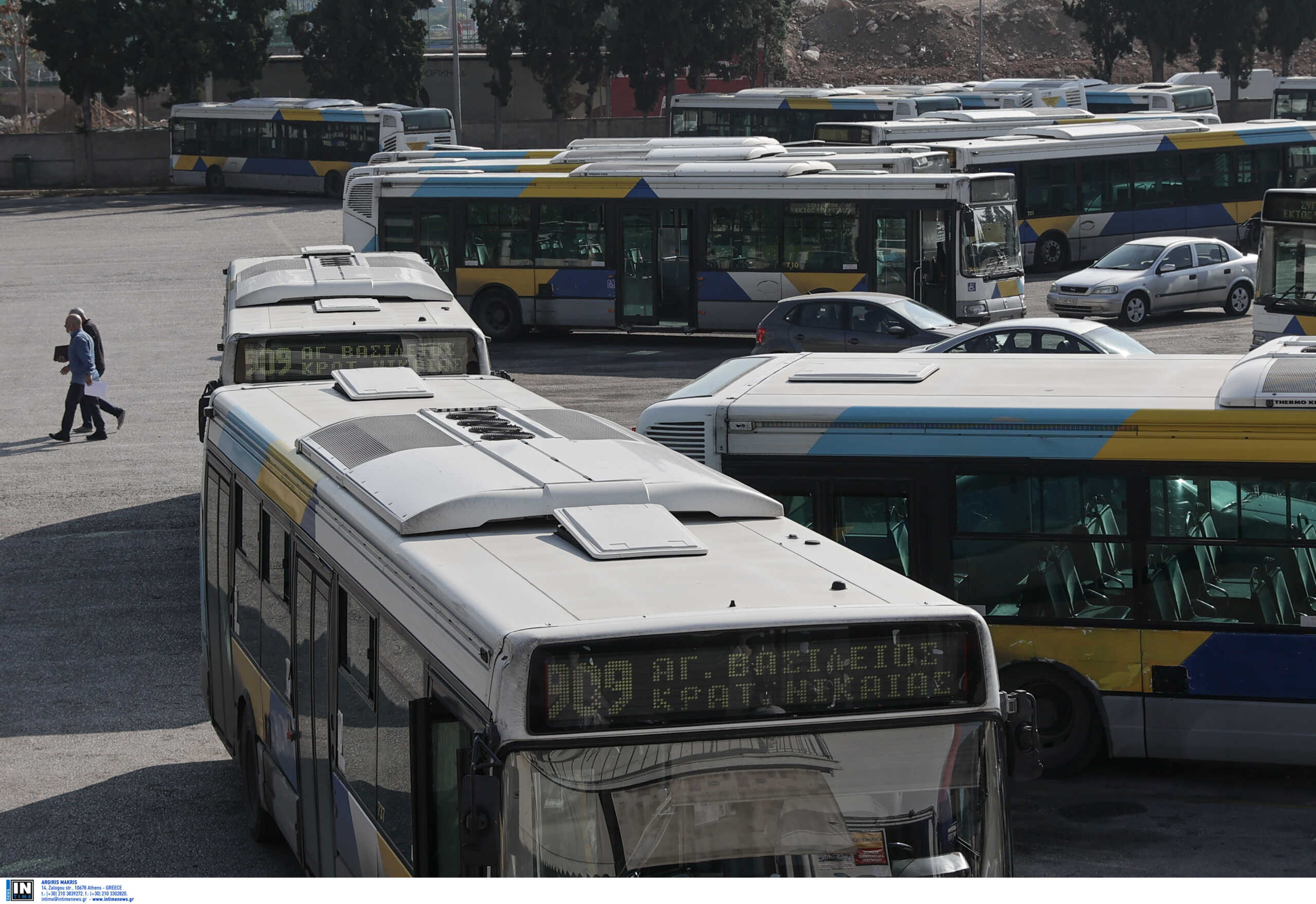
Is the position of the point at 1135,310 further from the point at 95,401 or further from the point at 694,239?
the point at 95,401

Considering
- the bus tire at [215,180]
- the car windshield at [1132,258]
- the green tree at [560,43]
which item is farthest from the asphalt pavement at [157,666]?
the green tree at [560,43]

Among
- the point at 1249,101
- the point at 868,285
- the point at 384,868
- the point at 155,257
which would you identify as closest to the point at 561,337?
the point at 868,285

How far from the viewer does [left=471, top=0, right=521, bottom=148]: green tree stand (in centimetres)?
6338

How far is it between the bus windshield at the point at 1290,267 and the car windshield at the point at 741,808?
51.4 feet

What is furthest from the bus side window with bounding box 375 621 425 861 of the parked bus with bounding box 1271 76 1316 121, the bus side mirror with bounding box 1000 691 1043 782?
the parked bus with bounding box 1271 76 1316 121

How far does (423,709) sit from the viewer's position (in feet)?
17.2

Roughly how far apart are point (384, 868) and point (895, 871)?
2.10 metres

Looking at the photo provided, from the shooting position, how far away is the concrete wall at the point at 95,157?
190 feet

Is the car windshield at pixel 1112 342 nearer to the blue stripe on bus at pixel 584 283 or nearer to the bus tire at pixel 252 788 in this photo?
the blue stripe on bus at pixel 584 283

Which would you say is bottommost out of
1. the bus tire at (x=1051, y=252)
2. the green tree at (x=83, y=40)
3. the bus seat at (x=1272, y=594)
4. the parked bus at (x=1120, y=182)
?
the bus seat at (x=1272, y=594)

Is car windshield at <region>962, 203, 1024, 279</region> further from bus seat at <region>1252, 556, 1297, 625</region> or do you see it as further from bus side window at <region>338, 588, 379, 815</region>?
bus side window at <region>338, 588, 379, 815</region>

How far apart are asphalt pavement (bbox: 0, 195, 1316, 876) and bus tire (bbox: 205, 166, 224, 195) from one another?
85.0 ft

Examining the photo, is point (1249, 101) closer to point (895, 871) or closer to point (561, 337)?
point (561, 337)

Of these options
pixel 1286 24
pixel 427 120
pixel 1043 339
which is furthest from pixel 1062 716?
pixel 1286 24
